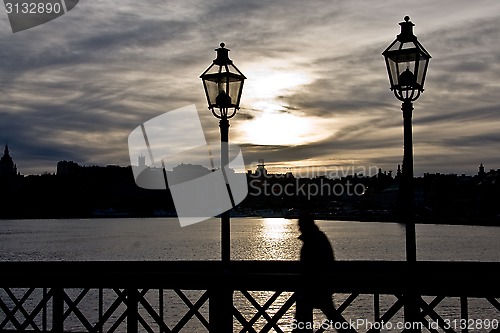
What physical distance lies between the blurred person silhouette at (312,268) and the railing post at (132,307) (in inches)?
90.8

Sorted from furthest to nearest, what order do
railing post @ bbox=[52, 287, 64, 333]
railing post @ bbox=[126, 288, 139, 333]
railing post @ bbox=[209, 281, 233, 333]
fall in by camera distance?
railing post @ bbox=[52, 287, 64, 333] < railing post @ bbox=[126, 288, 139, 333] < railing post @ bbox=[209, 281, 233, 333]

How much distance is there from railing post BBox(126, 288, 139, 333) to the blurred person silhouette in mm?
2307

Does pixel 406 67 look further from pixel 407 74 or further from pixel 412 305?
pixel 412 305

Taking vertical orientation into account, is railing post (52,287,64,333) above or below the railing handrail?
below

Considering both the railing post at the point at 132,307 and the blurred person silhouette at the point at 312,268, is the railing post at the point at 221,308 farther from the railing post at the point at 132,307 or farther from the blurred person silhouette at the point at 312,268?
the railing post at the point at 132,307

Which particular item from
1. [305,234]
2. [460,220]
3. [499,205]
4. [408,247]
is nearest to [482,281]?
[408,247]

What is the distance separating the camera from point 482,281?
7773 mm

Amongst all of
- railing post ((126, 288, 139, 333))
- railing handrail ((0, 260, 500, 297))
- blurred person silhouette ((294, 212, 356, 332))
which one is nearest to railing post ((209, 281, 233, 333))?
railing handrail ((0, 260, 500, 297))

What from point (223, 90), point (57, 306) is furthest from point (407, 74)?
point (57, 306)

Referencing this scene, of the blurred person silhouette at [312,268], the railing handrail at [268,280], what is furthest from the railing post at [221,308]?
the blurred person silhouette at [312,268]

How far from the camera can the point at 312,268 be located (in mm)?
8734

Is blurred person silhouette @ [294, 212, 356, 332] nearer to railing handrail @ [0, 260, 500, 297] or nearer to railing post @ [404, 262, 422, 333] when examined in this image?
railing handrail @ [0, 260, 500, 297]

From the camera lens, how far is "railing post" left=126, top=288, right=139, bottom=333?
369 inches

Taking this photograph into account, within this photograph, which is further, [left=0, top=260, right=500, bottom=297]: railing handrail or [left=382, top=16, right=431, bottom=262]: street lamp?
[left=382, top=16, right=431, bottom=262]: street lamp
